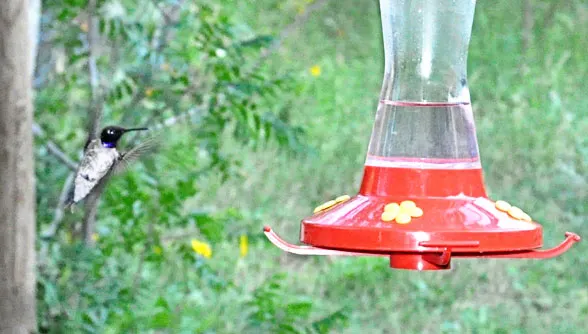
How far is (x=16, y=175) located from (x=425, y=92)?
147cm

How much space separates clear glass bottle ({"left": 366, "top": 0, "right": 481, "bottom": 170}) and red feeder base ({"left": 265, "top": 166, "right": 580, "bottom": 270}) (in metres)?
0.04

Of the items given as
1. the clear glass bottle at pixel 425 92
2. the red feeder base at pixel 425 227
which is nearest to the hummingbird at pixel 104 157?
the clear glass bottle at pixel 425 92

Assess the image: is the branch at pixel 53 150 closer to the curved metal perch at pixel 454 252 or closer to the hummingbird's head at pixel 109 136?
the hummingbird's head at pixel 109 136

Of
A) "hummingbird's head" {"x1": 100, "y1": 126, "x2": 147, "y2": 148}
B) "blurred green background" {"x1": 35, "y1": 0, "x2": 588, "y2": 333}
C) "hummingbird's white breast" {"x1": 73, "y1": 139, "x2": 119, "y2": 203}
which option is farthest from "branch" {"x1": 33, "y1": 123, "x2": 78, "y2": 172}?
"hummingbird's head" {"x1": 100, "y1": 126, "x2": 147, "y2": 148}

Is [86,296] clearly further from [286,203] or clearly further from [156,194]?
[286,203]

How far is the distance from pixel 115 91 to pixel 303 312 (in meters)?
1.14

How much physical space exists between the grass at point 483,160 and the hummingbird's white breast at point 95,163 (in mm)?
1515

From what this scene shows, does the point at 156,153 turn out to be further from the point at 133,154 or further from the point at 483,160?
the point at 483,160

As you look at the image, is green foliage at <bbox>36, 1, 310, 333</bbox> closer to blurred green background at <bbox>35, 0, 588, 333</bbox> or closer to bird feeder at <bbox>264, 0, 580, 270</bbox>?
blurred green background at <bbox>35, 0, 588, 333</bbox>

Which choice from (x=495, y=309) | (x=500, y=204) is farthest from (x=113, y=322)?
(x=495, y=309)

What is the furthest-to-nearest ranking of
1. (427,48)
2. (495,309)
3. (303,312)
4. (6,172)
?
(495,309) < (303,312) < (6,172) < (427,48)

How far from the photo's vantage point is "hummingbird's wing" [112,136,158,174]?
3367 millimetres

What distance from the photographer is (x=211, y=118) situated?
173 inches

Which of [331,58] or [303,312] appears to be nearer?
[303,312]
